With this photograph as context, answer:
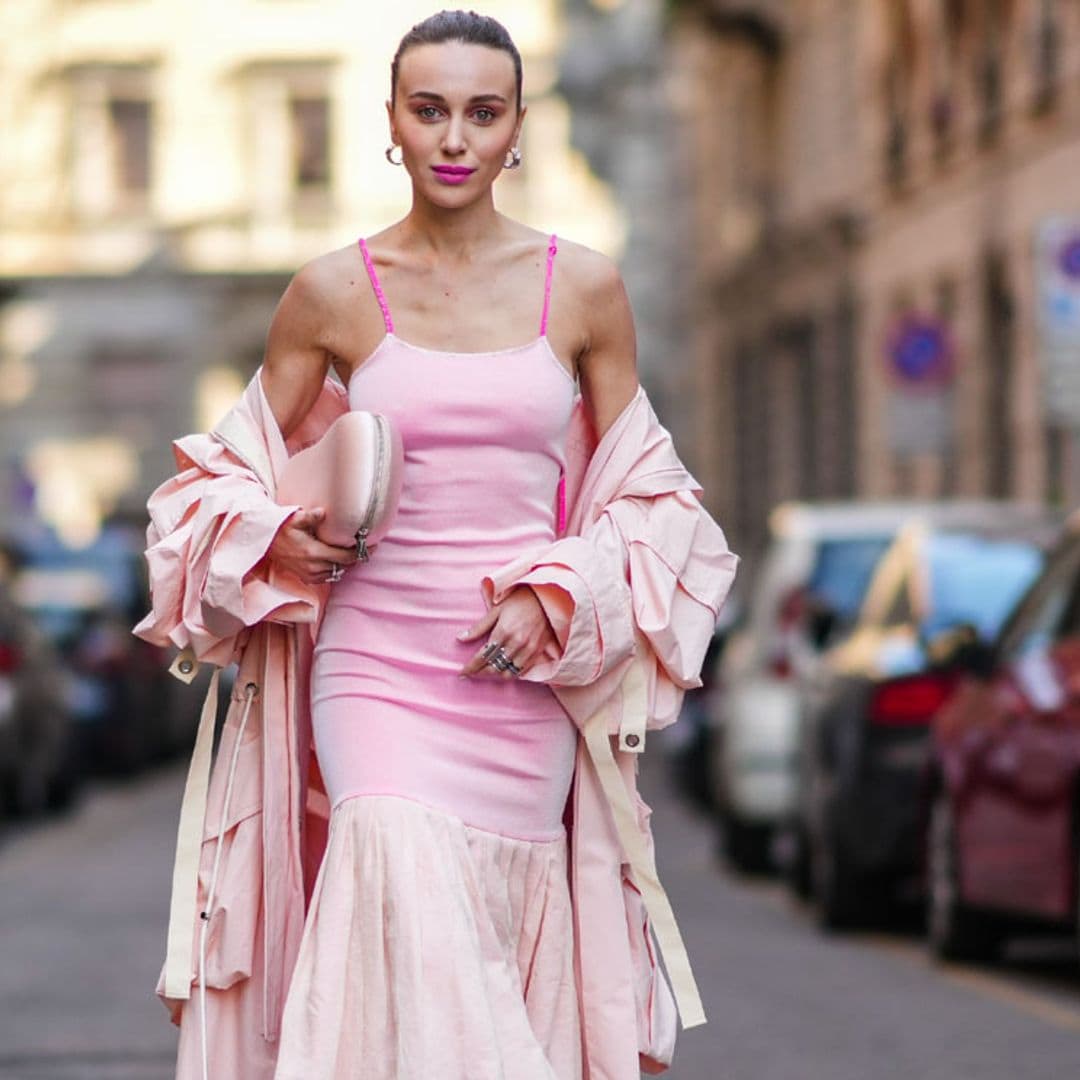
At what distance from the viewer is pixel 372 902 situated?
15.6 ft

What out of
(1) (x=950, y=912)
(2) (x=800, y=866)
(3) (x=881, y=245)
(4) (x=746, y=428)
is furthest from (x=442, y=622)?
(4) (x=746, y=428)

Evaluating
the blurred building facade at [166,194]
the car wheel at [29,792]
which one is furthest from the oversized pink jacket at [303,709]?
the blurred building facade at [166,194]

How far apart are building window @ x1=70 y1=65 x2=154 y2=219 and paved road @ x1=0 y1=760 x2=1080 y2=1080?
149 ft

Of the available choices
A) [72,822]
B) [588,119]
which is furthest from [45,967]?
[588,119]

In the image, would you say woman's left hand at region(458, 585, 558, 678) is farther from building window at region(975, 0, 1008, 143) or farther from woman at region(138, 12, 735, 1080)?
building window at region(975, 0, 1008, 143)

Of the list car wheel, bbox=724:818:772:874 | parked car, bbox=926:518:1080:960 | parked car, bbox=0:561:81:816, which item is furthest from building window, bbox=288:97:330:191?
parked car, bbox=926:518:1080:960

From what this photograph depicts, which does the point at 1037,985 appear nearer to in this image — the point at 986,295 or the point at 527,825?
the point at 527,825

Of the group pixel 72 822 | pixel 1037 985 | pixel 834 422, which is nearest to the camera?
pixel 1037 985

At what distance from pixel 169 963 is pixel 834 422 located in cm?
3677

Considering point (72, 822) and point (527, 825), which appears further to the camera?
point (72, 822)

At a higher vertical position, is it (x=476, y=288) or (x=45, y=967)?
(x=476, y=288)

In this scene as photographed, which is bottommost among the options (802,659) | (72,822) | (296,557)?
(72,822)

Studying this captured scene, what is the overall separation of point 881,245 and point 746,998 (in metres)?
27.6

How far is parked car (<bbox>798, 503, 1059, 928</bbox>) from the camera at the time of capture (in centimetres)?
1303
